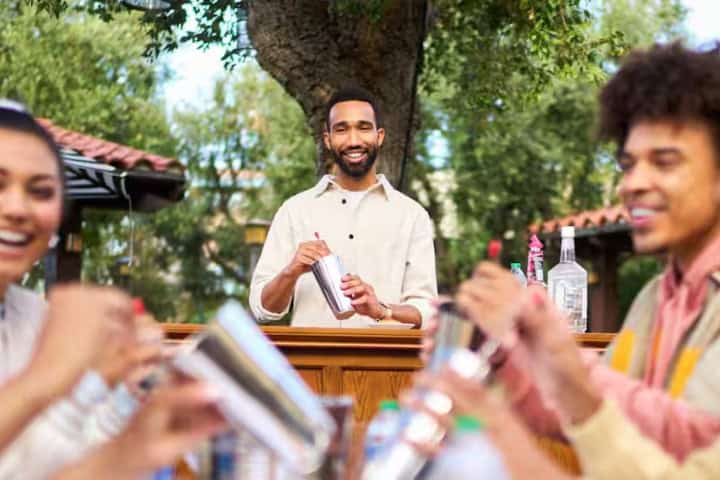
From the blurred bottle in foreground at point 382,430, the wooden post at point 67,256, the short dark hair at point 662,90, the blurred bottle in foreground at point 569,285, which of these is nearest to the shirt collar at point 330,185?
the blurred bottle in foreground at point 569,285

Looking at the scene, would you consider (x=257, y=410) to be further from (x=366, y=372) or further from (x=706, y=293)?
(x=366, y=372)

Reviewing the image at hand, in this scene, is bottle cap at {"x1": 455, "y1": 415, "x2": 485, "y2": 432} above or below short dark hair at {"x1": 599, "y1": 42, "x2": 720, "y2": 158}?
below

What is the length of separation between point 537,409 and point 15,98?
1170 mm

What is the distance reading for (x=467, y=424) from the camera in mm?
1564

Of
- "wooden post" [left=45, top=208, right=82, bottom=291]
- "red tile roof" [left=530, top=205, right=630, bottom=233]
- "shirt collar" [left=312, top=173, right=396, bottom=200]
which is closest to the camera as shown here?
"shirt collar" [left=312, top=173, right=396, bottom=200]

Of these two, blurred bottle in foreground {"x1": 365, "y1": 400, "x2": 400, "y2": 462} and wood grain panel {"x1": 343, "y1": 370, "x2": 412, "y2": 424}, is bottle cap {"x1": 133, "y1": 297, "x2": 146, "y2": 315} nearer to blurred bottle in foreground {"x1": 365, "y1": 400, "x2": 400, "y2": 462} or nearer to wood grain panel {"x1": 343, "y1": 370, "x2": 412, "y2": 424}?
blurred bottle in foreground {"x1": 365, "y1": 400, "x2": 400, "y2": 462}

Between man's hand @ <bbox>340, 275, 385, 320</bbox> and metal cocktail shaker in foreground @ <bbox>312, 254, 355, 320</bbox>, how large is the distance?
0.03 meters

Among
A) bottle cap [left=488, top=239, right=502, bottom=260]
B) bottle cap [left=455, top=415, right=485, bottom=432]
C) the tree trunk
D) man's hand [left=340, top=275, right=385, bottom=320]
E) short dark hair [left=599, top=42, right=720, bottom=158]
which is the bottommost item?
man's hand [left=340, top=275, right=385, bottom=320]

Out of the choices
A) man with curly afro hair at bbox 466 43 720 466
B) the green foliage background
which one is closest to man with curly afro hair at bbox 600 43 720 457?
man with curly afro hair at bbox 466 43 720 466

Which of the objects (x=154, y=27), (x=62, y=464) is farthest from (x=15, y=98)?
(x=154, y=27)

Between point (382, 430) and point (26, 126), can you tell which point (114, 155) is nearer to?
point (26, 126)

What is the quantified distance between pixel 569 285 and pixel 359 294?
1.10m

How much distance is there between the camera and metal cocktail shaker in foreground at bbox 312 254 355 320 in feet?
15.6

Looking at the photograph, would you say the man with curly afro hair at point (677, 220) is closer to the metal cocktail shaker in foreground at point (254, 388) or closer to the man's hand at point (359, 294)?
the metal cocktail shaker in foreground at point (254, 388)
